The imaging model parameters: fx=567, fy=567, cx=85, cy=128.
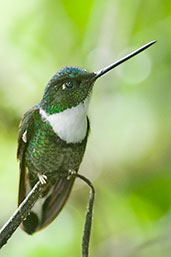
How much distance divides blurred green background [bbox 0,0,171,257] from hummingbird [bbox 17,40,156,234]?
3.00ft

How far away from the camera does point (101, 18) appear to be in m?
3.79

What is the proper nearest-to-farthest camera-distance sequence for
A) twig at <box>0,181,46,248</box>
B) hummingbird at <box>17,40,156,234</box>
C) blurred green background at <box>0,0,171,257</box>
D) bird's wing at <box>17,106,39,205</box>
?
twig at <box>0,181,46,248</box>, hummingbird at <box>17,40,156,234</box>, bird's wing at <box>17,106,39,205</box>, blurred green background at <box>0,0,171,257</box>

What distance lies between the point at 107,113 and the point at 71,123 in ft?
5.21

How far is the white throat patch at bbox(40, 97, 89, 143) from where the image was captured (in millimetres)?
2500

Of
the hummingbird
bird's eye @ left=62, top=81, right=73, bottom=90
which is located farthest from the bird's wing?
bird's eye @ left=62, top=81, right=73, bottom=90

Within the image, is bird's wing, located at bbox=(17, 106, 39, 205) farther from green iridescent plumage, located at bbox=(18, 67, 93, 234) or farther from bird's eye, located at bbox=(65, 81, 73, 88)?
bird's eye, located at bbox=(65, 81, 73, 88)

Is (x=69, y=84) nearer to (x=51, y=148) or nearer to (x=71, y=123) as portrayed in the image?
(x=71, y=123)

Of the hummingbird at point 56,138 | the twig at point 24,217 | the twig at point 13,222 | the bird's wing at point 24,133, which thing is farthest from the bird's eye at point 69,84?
the twig at point 13,222

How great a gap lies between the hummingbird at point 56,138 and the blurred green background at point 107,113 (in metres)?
0.92

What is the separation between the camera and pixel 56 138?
8.48 feet

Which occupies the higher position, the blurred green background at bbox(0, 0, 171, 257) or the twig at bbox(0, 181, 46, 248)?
the blurred green background at bbox(0, 0, 171, 257)

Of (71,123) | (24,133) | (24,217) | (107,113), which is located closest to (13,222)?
(24,217)

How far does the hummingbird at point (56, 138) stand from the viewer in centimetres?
250

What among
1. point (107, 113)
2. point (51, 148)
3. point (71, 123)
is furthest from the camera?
point (107, 113)
